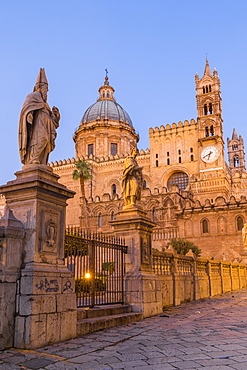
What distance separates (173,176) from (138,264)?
4712 centimetres

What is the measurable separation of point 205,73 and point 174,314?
53.6 m

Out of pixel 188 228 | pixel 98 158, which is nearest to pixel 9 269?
pixel 188 228

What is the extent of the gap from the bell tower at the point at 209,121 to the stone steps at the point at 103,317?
4477 cm

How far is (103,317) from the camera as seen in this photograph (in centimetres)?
794

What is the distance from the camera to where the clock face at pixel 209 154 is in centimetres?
5238

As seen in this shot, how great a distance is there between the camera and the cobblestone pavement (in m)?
4.75

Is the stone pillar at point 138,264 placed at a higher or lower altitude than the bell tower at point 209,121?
lower

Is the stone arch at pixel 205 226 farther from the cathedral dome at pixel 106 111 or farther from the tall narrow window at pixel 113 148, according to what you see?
the cathedral dome at pixel 106 111

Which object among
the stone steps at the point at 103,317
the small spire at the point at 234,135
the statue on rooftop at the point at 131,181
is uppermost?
the small spire at the point at 234,135

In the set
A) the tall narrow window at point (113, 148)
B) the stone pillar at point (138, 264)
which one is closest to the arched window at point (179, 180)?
the tall narrow window at point (113, 148)

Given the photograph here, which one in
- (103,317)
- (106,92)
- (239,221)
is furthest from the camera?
(106,92)

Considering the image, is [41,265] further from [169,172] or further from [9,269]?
[169,172]

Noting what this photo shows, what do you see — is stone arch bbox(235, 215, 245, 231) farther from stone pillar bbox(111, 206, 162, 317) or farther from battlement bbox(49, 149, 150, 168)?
stone pillar bbox(111, 206, 162, 317)

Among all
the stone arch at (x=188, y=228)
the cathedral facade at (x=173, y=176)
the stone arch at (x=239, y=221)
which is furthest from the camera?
the stone arch at (x=188, y=228)
